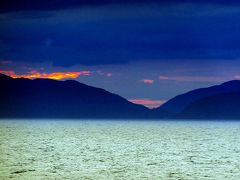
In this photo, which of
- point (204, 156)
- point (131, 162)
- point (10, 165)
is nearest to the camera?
point (10, 165)

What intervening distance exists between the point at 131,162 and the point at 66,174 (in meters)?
13.0

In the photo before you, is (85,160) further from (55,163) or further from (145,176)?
(145,176)

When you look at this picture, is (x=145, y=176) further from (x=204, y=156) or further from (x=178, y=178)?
(x=204, y=156)

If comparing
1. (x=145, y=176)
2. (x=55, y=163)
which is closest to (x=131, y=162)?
(x=55, y=163)

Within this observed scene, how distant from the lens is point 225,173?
160 ft

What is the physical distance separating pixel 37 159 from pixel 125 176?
63.0ft

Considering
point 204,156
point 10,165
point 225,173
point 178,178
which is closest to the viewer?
point 178,178

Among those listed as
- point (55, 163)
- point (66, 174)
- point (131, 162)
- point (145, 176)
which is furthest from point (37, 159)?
point (145, 176)

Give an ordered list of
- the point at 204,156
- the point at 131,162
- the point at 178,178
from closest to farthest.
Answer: the point at 178,178 → the point at 131,162 → the point at 204,156

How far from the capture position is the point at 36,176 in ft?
148

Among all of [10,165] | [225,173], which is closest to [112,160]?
[10,165]

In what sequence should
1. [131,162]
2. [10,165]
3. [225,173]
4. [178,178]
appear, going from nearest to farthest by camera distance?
[178,178] < [225,173] < [10,165] < [131,162]

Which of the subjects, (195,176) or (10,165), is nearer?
(195,176)

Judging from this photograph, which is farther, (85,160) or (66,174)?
(85,160)
